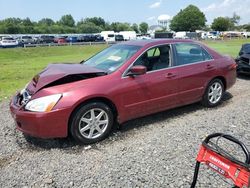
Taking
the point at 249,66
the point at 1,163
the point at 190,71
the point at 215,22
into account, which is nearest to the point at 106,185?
the point at 1,163

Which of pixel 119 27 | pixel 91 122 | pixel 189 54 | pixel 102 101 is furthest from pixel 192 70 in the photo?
pixel 119 27

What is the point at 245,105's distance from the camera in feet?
21.4

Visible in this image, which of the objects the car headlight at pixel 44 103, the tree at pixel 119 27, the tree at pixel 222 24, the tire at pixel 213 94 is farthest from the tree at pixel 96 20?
the car headlight at pixel 44 103

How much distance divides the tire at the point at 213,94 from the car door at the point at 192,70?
17 centimetres

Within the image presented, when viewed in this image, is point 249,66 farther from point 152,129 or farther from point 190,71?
point 152,129

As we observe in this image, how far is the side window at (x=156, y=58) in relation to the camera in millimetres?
5379

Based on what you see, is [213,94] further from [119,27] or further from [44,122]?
[119,27]

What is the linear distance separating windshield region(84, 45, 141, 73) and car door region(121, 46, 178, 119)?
0.26m

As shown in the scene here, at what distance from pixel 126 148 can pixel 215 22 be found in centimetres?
12793

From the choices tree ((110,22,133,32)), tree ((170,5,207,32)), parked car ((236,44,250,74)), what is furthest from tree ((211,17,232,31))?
parked car ((236,44,250,74))

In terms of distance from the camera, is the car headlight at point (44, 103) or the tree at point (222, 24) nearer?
the car headlight at point (44, 103)

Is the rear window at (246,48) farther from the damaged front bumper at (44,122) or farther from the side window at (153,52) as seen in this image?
the damaged front bumper at (44,122)

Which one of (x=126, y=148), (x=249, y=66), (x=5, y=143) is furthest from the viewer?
(x=249, y=66)

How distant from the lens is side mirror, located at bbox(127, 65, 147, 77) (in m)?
4.91
